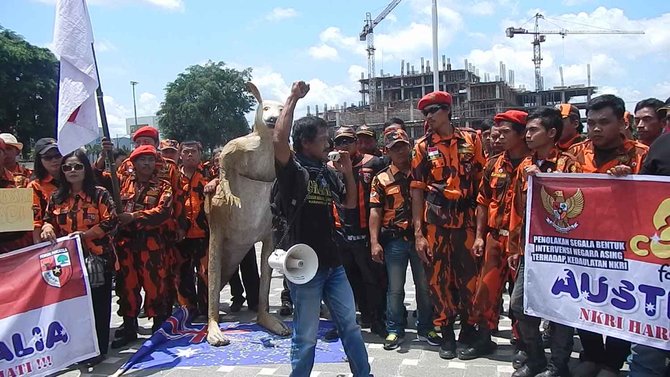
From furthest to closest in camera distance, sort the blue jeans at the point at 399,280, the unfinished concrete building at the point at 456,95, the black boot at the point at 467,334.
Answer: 1. the unfinished concrete building at the point at 456,95
2. the blue jeans at the point at 399,280
3. the black boot at the point at 467,334

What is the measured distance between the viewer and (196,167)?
582 centimetres

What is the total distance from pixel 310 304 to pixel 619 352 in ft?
6.82

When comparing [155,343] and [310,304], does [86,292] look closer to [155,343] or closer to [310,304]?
[155,343]

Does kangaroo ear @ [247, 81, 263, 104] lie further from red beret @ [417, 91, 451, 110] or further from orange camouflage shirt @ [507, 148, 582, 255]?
orange camouflage shirt @ [507, 148, 582, 255]

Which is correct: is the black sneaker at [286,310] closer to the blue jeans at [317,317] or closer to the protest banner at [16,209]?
the blue jeans at [317,317]

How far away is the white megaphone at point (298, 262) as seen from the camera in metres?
3.16

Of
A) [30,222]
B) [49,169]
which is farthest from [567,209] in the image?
[49,169]

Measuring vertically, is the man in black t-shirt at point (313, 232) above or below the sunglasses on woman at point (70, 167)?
below

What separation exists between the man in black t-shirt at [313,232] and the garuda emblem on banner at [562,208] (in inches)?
50.8

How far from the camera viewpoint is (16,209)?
393 cm

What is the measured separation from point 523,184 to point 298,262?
1658 millimetres

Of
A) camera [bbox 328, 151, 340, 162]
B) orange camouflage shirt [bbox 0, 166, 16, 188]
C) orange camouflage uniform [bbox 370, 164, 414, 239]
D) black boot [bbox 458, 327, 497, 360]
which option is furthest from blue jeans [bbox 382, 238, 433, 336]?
orange camouflage shirt [bbox 0, 166, 16, 188]

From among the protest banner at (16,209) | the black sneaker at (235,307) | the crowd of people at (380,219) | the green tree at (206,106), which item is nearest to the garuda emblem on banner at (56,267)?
the crowd of people at (380,219)

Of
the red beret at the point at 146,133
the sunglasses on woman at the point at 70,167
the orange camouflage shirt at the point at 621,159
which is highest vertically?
the red beret at the point at 146,133
